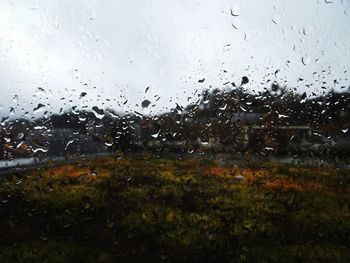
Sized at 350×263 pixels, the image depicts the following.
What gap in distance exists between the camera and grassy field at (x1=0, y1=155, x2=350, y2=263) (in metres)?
4.32

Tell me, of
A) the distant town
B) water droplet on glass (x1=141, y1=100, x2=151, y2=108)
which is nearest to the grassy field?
the distant town

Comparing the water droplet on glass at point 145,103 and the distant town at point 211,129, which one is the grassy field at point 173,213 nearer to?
the distant town at point 211,129

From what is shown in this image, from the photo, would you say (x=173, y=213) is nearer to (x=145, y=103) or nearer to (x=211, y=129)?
(x=211, y=129)

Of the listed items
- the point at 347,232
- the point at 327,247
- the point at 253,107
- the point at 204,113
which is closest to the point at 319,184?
the point at 347,232

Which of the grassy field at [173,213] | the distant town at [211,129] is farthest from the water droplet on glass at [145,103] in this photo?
the grassy field at [173,213]

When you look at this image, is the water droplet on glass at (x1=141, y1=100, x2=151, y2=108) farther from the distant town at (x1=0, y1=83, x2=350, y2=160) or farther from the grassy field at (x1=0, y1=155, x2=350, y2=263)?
the grassy field at (x1=0, y1=155, x2=350, y2=263)

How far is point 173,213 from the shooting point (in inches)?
204

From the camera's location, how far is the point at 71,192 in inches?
200

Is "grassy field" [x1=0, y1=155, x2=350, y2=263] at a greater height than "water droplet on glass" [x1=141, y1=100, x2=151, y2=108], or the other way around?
"water droplet on glass" [x1=141, y1=100, x2=151, y2=108]

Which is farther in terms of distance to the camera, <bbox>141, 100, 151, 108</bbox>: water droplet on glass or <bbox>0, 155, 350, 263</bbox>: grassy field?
<bbox>0, 155, 350, 263</bbox>: grassy field

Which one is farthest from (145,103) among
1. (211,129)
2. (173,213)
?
(173,213)

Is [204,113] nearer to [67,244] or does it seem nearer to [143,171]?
[143,171]

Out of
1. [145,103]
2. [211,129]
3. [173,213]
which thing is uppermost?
[145,103]

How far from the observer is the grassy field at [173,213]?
170 inches
